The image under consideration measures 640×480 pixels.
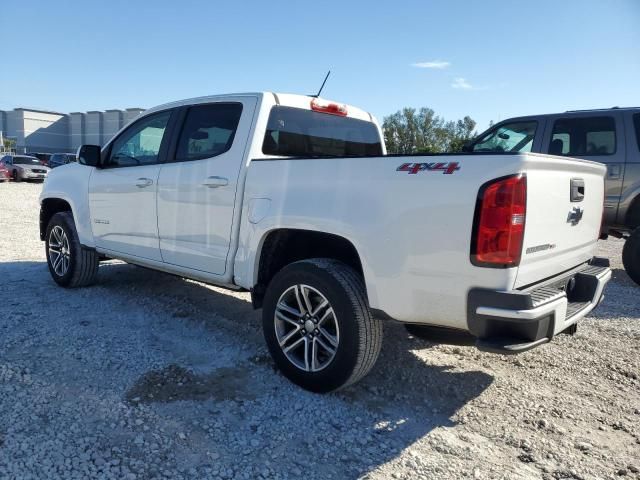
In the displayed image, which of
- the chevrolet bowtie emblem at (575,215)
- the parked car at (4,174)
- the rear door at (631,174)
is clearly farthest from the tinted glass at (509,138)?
the parked car at (4,174)

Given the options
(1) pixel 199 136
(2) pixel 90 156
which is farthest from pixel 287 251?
(2) pixel 90 156

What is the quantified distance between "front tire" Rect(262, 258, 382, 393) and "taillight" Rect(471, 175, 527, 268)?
817 millimetres

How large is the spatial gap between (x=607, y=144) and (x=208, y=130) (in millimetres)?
5124

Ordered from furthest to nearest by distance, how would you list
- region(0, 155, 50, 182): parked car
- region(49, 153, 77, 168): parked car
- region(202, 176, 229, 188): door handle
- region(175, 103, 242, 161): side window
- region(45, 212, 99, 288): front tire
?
region(0, 155, 50, 182): parked car, region(49, 153, 77, 168): parked car, region(45, 212, 99, 288): front tire, region(175, 103, 242, 161): side window, region(202, 176, 229, 188): door handle

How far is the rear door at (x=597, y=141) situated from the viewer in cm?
628

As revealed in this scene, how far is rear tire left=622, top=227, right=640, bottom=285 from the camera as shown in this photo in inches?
241

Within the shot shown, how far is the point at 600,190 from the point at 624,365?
1374 millimetres

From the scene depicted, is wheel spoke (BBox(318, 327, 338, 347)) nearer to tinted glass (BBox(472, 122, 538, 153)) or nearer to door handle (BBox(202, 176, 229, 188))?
door handle (BBox(202, 176, 229, 188))

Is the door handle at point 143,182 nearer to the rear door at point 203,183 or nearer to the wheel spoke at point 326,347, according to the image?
the rear door at point 203,183

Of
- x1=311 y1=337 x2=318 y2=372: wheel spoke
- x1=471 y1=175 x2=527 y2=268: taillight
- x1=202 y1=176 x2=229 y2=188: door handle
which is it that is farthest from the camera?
x1=202 y1=176 x2=229 y2=188: door handle

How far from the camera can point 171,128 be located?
14.3 ft

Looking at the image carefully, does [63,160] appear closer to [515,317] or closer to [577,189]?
[577,189]

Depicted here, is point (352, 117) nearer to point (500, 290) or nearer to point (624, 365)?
point (500, 290)

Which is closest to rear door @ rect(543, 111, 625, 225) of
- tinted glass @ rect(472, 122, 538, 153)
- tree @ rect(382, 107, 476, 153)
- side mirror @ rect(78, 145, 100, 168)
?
tinted glass @ rect(472, 122, 538, 153)
